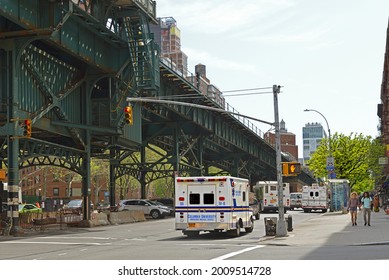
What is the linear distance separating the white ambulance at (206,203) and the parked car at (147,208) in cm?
2900

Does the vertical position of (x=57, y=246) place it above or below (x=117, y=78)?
below

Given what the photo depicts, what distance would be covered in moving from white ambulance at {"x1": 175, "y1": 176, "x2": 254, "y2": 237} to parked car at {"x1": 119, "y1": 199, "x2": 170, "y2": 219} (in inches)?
1142

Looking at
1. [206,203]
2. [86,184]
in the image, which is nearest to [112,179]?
[86,184]

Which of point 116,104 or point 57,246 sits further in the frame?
point 116,104

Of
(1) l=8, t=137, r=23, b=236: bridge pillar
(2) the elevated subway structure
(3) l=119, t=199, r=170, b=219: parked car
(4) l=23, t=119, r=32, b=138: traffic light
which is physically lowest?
(3) l=119, t=199, r=170, b=219: parked car

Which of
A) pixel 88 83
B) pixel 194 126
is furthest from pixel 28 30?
pixel 194 126

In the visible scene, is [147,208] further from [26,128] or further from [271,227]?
[271,227]

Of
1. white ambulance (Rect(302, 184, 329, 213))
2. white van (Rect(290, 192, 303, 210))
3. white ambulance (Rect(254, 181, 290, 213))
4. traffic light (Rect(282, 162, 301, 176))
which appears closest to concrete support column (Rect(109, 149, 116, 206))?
white ambulance (Rect(254, 181, 290, 213))

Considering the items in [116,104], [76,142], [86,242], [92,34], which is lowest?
[86,242]

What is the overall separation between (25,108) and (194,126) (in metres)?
31.0

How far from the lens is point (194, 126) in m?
64.1

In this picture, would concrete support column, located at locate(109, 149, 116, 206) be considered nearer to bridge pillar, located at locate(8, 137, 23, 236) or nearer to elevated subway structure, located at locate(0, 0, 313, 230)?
elevated subway structure, located at locate(0, 0, 313, 230)

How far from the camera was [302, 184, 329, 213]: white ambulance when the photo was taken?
210ft

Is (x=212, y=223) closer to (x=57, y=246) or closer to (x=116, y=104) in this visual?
(x=57, y=246)
